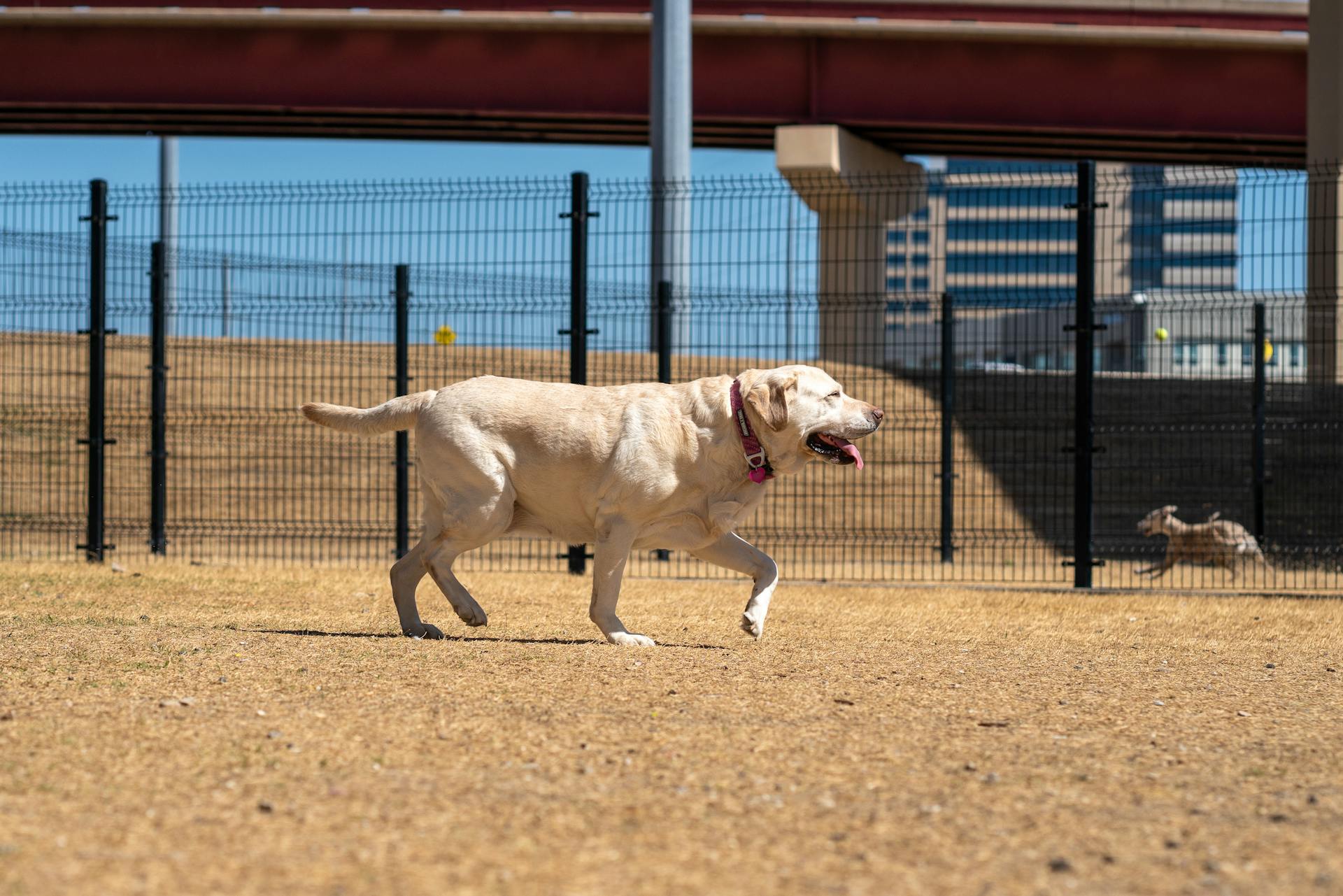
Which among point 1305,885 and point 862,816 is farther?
point 862,816

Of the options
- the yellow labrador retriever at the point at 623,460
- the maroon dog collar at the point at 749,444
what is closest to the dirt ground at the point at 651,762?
the yellow labrador retriever at the point at 623,460

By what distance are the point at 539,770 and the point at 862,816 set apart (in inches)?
37.6

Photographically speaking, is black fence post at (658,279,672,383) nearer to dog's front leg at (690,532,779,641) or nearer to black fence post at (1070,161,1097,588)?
black fence post at (1070,161,1097,588)

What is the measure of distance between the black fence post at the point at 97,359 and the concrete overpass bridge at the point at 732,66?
17.4 metres

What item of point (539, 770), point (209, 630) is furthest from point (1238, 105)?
point (539, 770)

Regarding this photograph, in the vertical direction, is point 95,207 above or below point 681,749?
above

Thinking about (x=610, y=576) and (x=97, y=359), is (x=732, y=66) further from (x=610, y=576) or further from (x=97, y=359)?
(x=610, y=576)

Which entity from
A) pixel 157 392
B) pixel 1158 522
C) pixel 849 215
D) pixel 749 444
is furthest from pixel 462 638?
pixel 849 215

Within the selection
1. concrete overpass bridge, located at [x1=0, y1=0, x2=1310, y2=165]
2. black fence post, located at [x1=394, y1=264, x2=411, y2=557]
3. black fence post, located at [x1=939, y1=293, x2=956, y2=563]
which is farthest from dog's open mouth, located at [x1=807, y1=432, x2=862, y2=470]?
concrete overpass bridge, located at [x1=0, y1=0, x2=1310, y2=165]

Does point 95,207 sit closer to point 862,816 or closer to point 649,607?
point 649,607

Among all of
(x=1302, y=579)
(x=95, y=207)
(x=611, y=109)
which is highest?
(x=611, y=109)

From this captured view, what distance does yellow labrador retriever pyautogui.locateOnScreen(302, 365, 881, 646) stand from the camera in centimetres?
712

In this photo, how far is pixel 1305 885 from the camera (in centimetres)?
325

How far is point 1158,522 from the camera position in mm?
13562
